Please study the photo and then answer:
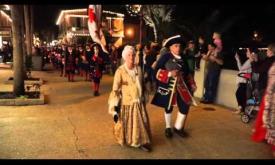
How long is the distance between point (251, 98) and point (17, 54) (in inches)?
286

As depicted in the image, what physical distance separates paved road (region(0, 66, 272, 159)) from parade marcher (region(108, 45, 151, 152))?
226 mm

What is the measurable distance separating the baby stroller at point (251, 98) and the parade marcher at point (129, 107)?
3.09 metres

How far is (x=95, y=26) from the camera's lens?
7.37 m

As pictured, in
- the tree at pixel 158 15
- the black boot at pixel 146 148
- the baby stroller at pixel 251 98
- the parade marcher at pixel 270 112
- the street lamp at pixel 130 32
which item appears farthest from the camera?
the street lamp at pixel 130 32

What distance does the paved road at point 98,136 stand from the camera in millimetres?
5805

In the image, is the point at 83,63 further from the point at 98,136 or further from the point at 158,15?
the point at 158,15

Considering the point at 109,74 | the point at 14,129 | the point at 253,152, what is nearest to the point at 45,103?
the point at 14,129

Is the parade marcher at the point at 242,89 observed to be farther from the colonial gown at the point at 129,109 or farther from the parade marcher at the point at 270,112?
the colonial gown at the point at 129,109

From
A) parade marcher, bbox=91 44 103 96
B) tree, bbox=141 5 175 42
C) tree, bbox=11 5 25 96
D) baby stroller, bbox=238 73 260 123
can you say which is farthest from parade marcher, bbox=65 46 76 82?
tree, bbox=141 5 175 42

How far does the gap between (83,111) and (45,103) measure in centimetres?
163

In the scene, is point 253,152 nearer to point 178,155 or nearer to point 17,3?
point 178,155

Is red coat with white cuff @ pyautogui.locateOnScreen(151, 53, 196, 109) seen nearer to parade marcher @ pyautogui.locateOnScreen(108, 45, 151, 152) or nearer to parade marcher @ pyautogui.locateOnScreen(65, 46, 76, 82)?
parade marcher @ pyautogui.locateOnScreen(108, 45, 151, 152)

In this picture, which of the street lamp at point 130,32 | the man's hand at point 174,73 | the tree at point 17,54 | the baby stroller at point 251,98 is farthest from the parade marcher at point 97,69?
the street lamp at point 130,32

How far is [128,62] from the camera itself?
19.5ft
